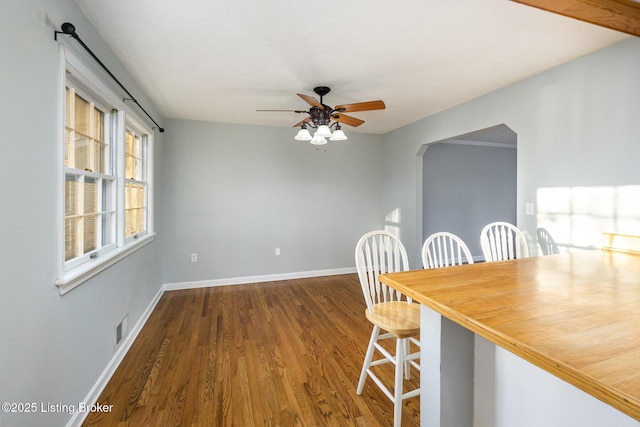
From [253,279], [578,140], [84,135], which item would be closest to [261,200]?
[253,279]

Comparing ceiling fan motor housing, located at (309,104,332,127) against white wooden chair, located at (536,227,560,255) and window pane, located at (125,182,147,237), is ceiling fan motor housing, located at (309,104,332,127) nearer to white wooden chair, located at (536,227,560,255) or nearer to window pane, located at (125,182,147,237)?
window pane, located at (125,182,147,237)

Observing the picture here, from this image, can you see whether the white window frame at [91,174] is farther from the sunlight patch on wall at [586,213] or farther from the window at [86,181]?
the sunlight patch on wall at [586,213]

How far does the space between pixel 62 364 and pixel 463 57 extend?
10.8ft

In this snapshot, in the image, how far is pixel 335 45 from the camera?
207cm

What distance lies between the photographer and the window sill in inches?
56.1

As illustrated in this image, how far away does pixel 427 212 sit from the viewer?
5.11 m

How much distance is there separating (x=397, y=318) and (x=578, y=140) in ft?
6.97

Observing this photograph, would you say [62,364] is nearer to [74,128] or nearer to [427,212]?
[74,128]

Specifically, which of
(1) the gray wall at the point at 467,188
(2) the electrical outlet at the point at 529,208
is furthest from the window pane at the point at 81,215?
(1) the gray wall at the point at 467,188

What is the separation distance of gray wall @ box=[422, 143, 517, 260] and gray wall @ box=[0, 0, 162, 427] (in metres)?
4.76

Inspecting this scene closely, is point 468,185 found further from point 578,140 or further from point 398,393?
point 398,393

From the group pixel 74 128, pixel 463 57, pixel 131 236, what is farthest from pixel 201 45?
pixel 463 57

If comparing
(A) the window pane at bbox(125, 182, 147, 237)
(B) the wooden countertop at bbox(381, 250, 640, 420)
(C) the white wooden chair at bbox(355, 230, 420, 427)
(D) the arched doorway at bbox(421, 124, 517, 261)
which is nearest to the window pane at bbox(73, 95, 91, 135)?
(A) the window pane at bbox(125, 182, 147, 237)

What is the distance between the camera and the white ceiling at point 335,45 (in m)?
1.70
